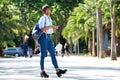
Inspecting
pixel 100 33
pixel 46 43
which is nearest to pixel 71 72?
pixel 46 43

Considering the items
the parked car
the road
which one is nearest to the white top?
the road

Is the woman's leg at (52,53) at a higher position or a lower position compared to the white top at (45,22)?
lower

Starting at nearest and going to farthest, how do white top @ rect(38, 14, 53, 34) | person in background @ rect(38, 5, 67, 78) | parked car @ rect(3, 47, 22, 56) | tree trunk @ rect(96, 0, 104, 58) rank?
person in background @ rect(38, 5, 67, 78), white top @ rect(38, 14, 53, 34), tree trunk @ rect(96, 0, 104, 58), parked car @ rect(3, 47, 22, 56)

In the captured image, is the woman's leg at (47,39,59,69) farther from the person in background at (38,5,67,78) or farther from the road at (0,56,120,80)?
the road at (0,56,120,80)

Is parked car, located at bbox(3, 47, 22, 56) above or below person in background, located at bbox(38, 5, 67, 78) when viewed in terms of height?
below

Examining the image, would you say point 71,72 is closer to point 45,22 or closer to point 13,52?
point 45,22

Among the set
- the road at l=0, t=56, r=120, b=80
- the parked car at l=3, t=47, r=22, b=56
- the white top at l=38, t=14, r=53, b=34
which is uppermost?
the white top at l=38, t=14, r=53, b=34

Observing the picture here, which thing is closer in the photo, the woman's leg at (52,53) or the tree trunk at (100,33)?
the woman's leg at (52,53)

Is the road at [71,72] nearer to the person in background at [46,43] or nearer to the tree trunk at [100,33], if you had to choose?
the person in background at [46,43]

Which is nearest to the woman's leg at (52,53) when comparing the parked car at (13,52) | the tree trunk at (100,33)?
the tree trunk at (100,33)

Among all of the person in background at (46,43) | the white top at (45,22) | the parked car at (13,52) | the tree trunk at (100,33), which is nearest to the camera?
the person in background at (46,43)

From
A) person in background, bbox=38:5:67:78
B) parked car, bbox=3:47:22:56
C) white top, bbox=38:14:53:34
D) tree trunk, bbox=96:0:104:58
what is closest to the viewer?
person in background, bbox=38:5:67:78

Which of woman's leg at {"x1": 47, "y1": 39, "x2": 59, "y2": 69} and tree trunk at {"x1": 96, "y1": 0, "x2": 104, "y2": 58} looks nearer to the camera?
woman's leg at {"x1": 47, "y1": 39, "x2": 59, "y2": 69}

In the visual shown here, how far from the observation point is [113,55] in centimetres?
3341
